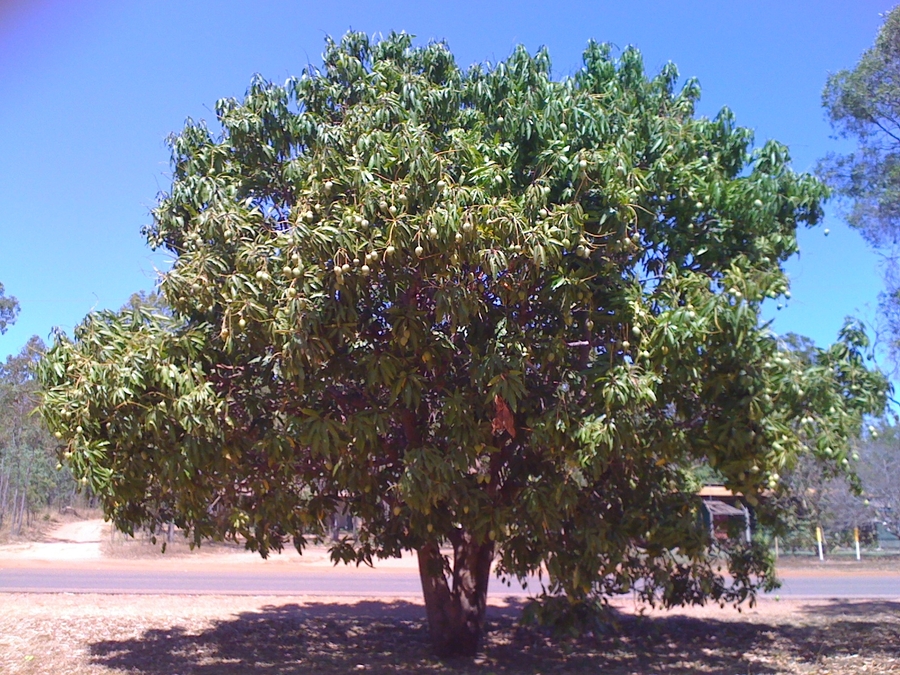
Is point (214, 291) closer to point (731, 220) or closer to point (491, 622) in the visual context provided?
point (731, 220)

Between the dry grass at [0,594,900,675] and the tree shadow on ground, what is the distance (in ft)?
0.07

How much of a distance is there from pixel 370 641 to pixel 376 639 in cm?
17

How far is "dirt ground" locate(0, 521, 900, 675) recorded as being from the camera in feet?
33.9

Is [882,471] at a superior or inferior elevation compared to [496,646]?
superior

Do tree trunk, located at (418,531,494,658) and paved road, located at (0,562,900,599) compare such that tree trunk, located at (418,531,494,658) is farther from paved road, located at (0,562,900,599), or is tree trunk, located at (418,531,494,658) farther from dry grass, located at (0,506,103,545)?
dry grass, located at (0,506,103,545)

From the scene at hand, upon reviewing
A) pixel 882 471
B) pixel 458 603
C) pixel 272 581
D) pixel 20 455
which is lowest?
pixel 272 581

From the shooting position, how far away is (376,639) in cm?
1271

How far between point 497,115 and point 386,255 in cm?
272

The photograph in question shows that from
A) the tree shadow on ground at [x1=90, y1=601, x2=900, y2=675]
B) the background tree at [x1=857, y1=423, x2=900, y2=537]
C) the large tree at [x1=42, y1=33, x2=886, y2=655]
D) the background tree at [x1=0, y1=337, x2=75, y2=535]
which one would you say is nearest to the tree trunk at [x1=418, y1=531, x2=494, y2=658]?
the tree shadow on ground at [x1=90, y1=601, x2=900, y2=675]

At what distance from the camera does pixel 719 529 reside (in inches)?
403

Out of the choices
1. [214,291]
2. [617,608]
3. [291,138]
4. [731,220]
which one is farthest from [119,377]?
[617,608]

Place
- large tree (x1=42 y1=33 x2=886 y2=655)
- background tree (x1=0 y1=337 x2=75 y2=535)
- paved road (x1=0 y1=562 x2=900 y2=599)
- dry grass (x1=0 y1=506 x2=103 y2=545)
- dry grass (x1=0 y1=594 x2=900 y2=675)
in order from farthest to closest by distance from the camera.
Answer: background tree (x1=0 y1=337 x2=75 y2=535) → dry grass (x1=0 y1=506 x2=103 y2=545) → paved road (x1=0 y1=562 x2=900 y2=599) → dry grass (x1=0 y1=594 x2=900 y2=675) → large tree (x1=42 y1=33 x2=886 y2=655)

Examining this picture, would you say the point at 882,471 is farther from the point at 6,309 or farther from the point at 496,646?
the point at 6,309

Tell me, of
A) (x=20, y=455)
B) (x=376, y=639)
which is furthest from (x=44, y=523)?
(x=376, y=639)
